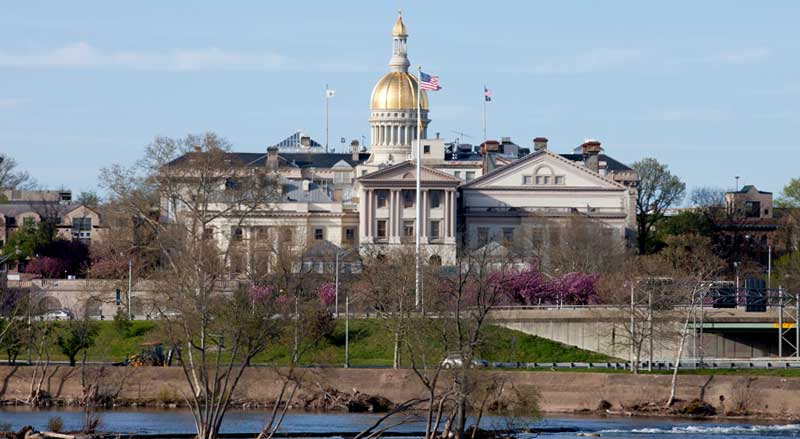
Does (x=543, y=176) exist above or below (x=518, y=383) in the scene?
above

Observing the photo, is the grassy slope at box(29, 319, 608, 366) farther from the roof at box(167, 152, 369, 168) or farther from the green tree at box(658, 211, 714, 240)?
the roof at box(167, 152, 369, 168)

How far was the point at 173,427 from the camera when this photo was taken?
252ft

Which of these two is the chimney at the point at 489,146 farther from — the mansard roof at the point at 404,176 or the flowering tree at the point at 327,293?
the flowering tree at the point at 327,293

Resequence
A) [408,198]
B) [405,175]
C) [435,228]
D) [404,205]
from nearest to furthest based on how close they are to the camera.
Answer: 1. [405,175]
2. [435,228]
3. [404,205]
4. [408,198]

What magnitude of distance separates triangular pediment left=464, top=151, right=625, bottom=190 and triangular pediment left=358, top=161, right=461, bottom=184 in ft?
15.2

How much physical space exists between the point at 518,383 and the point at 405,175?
228 feet

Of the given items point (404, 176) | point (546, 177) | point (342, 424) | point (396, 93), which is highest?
point (396, 93)

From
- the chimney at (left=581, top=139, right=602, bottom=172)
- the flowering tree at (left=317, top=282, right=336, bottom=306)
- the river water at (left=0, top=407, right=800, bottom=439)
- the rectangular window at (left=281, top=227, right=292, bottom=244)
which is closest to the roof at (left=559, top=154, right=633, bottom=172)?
the chimney at (left=581, top=139, right=602, bottom=172)

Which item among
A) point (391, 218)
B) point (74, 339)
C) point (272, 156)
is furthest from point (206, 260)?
point (272, 156)

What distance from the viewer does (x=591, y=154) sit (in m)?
170

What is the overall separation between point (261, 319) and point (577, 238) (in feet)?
233

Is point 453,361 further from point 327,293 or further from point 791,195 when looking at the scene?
point 791,195

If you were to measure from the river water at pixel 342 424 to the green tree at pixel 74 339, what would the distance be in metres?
7.99

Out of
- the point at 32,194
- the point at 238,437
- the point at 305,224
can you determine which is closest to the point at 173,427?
the point at 238,437
